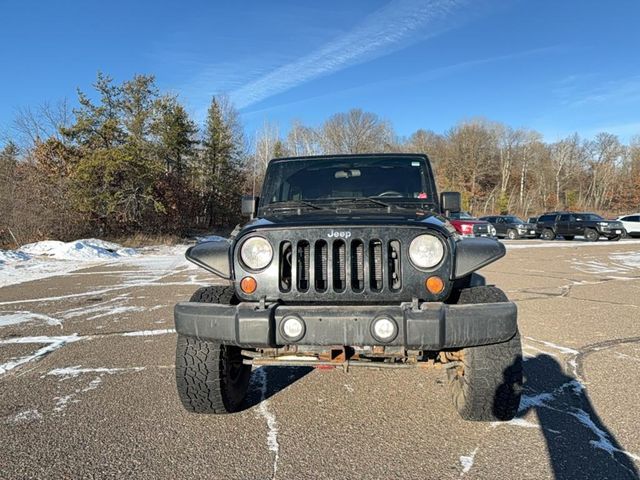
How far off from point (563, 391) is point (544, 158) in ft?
219

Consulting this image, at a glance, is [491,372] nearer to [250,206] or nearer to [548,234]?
[250,206]

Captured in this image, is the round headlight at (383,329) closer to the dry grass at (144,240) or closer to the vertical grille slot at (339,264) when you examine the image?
the vertical grille slot at (339,264)

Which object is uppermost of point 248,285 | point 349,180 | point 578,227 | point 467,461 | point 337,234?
point 349,180

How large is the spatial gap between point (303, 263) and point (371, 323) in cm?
58

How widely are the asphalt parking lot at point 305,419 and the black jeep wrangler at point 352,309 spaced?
0.29m

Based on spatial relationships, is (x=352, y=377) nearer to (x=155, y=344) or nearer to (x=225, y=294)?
(x=225, y=294)

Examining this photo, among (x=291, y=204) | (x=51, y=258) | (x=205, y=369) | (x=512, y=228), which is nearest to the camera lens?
(x=205, y=369)

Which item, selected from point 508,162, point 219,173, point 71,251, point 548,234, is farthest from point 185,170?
point 508,162

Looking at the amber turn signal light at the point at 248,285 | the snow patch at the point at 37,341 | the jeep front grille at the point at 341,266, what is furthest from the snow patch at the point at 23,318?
the jeep front grille at the point at 341,266

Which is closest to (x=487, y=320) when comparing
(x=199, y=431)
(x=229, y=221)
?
(x=199, y=431)

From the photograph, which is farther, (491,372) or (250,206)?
(250,206)

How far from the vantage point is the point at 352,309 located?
241 centimetres

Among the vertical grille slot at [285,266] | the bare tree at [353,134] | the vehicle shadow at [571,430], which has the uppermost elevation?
the bare tree at [353,134]

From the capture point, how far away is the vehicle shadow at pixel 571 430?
2324 mm
